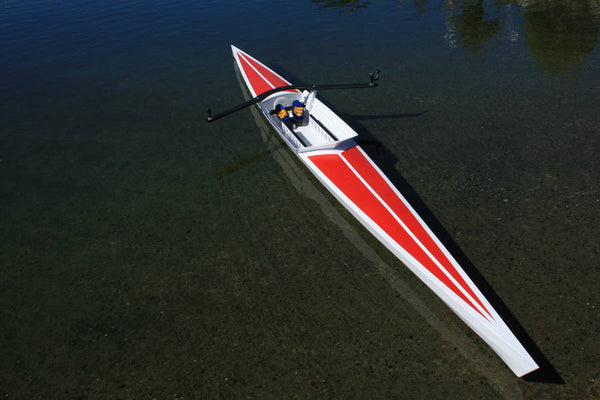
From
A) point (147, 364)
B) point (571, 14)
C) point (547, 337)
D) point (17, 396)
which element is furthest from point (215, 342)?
point (571, 14)

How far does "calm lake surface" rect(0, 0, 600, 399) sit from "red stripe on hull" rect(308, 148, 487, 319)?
713mm

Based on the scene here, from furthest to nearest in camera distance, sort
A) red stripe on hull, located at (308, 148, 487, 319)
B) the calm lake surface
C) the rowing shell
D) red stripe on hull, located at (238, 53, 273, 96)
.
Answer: red stripe on hull, located at (238, 53, 273, 96), red stripe on hull, located at (308, 148, 487, 319), the calm lake surface, the rowing shell

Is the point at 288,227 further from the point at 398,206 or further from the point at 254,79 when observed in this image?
the point at 254,79

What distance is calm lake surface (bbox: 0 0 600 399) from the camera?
7.70 metres

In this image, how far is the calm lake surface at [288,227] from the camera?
7695 mm

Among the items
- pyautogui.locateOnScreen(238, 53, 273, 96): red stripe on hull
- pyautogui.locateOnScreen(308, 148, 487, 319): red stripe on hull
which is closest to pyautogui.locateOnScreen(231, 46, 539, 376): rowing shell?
pyautogui.locateOnScreen(308, 148, 487, 319): red stripe on hull

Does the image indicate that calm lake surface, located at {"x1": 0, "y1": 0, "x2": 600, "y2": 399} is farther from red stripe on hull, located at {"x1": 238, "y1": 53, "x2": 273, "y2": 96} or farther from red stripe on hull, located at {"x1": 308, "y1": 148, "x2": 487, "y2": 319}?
red stripe on hull, located at {"x1": 238, "y1": 53, "x2": 273, "y2": 96}

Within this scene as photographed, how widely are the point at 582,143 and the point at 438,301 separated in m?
8.95

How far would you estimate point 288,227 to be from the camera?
10.9 m

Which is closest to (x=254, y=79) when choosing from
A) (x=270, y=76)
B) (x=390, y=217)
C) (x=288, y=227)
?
(x=270, y=76)

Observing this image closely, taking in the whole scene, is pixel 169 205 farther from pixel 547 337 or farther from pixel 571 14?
pixel 571 14

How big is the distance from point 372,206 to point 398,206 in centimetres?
70

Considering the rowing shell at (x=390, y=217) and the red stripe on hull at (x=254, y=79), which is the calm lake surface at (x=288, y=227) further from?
the red stripe on hull at (x=254, y=79)

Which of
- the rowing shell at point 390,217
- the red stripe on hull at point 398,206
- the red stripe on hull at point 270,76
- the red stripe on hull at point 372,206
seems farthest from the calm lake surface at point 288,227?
the red stripe on hull at point 270,76
